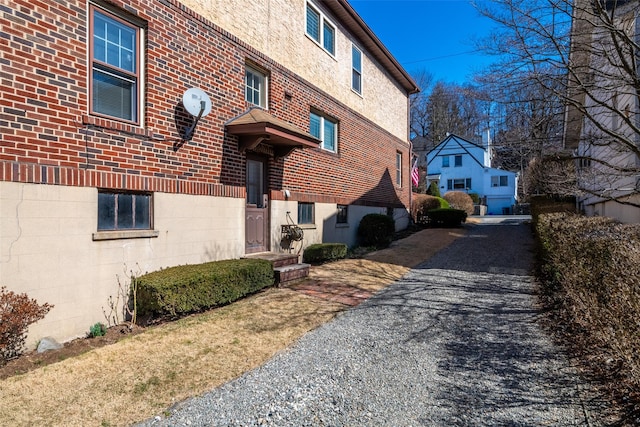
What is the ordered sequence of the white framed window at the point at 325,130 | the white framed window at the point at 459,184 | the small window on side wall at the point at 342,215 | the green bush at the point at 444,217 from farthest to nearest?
the white framed window at the point at 459,184 → the green bush at the point at 444,217 → the small window on side wall at the point at 342,215 → the white framed window at the point at 325,130

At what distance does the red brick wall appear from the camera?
14.5 ft

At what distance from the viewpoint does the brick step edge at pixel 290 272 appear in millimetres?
7469

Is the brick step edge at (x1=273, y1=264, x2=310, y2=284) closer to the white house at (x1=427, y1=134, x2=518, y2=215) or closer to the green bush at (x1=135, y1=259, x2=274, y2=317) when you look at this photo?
the green bush at (x1=135, y1=259, x2=274, y2=317)

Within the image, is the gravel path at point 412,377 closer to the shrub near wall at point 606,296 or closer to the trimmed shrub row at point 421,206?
the shrub near wall at point 606,296

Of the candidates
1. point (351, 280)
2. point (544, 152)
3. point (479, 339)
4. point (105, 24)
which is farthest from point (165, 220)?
point (544, 152)

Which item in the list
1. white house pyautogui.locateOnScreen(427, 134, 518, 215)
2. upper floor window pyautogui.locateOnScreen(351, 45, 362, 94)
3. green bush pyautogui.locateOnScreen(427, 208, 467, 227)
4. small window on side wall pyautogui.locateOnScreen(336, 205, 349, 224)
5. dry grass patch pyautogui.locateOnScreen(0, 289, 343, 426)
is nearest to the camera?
dry grass patch pyautogui.locateOnScreen(0, 289, 343, 426)

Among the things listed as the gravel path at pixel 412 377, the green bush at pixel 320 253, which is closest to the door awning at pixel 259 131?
the green bush at pixel 320 253

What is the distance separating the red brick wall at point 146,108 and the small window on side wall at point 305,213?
34cm

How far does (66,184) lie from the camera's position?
474cm

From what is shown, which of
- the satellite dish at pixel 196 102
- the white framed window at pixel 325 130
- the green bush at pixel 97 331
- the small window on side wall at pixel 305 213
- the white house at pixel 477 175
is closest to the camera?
the green bush at pixel 97 331

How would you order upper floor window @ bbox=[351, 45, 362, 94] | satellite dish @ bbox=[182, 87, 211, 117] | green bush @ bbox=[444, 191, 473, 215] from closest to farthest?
satellite dish @ bbox=[182, 87, 211, 117] < upper floor window @ bbox=[351, 45, 362, 94] < green bush @ bbox=[444, 191, 473, 215]

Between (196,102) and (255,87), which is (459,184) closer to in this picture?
(255,87)

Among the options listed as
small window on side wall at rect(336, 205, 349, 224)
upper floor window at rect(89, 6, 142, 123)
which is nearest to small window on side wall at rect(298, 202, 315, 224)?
small window on side wall at rect(336, 205, 349, 224)

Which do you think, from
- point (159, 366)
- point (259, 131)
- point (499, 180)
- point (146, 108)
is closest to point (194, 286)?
point (159, 366)
